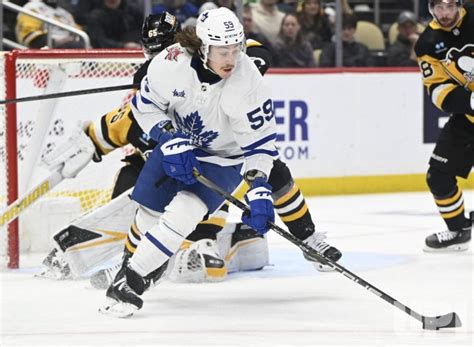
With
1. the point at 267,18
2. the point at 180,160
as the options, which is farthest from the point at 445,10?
the point at 267,18

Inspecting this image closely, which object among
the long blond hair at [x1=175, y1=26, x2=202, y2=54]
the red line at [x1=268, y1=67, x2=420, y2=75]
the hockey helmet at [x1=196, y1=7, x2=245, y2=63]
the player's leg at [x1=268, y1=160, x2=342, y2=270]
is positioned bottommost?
the red line at [x1=268, y1=67, x2=420, y2=75]

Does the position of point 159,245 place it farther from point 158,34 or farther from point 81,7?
point 81,7

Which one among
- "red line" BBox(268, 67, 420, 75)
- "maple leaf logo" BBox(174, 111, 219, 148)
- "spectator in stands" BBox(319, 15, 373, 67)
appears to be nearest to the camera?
"maple leaf logo" BBox(174, 111, 219, 148)

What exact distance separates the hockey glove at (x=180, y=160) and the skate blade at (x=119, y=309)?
45 centimetres

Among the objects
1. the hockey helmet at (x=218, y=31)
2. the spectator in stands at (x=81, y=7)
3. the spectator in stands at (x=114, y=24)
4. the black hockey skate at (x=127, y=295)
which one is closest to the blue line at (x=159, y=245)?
the black hockey skate at (x=127, y=295)

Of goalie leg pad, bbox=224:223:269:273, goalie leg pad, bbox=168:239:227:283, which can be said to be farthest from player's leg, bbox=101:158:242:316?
goalie leg pad, bbox=224:223:269:273

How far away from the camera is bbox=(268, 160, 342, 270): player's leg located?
Answer: 487 centimetres

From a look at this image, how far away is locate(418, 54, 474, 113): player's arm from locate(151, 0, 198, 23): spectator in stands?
279 cm

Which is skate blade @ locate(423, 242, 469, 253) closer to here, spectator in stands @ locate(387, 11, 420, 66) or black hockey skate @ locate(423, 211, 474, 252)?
black hockey skate @ locate(423, 211, 474, 252)

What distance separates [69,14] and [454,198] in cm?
322

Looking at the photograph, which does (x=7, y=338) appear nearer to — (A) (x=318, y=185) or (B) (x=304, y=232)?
(B) (x=304, y=232)

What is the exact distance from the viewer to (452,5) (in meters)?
5.65

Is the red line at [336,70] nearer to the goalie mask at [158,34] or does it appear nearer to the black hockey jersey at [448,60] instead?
the black hockey jersey at [448,60]

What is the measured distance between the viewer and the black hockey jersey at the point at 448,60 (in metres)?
5.71
